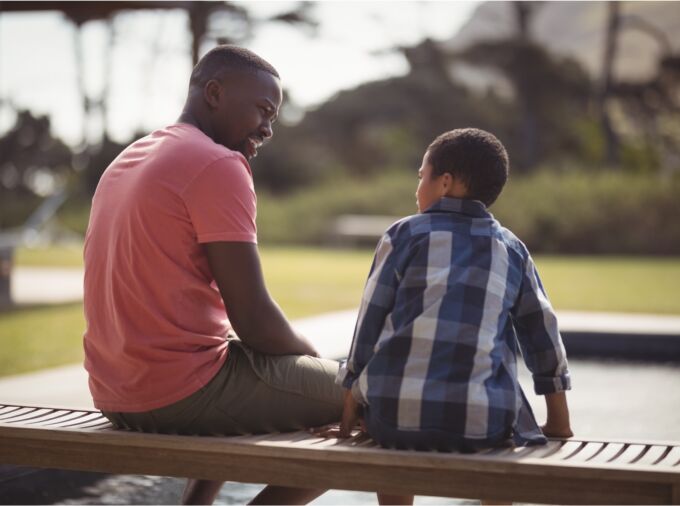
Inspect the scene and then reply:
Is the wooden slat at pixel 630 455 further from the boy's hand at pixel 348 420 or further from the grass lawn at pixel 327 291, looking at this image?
the grass lawn at pixel 327 291

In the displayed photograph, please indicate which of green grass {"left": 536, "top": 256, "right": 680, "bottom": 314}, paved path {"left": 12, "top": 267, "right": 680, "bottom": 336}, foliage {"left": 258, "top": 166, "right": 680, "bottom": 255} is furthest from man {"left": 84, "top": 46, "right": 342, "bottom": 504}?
foliage {"left": 258, "top": 166, "right": 680, "bottom": 255}

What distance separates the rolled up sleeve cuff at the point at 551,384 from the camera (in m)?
2.22

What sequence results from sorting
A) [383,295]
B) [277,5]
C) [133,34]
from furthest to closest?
[133,34] < [277,5] < [383,295]

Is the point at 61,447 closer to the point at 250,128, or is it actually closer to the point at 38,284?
the point at 250,128

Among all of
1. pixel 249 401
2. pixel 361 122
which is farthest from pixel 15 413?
A: pixel 361 122

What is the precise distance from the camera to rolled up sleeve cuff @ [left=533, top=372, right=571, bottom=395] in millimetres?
2223

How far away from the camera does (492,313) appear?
2117 millimetres

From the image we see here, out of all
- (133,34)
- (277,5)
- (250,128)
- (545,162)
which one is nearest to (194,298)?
(250,128)

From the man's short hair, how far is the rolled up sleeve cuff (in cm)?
100

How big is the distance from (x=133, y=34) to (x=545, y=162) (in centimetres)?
1341

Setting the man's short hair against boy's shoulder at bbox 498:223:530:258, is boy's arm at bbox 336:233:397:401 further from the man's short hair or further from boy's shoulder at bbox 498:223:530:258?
the man's short hair

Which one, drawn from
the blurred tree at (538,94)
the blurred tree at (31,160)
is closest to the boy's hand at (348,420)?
the blurred tree at (538,94)

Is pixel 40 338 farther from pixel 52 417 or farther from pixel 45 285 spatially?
pixel 52 417

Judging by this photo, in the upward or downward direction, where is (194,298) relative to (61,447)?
upward
